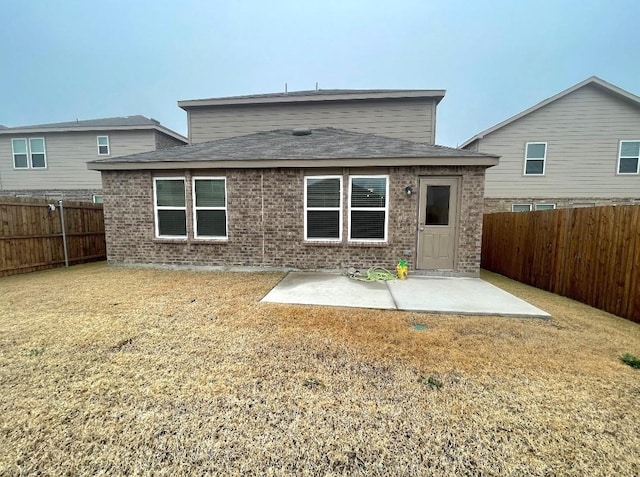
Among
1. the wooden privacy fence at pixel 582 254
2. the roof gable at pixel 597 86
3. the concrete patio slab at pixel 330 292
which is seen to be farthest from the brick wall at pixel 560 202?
the concrete patio slab at pixel 330 292

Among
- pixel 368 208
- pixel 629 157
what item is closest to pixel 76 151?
pixel 368 208

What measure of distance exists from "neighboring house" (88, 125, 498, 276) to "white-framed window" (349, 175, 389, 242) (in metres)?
0.02

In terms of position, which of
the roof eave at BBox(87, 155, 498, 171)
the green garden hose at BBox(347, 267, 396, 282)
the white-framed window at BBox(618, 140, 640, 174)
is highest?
the white-framed window at BBox(618, 140, 640, 174)

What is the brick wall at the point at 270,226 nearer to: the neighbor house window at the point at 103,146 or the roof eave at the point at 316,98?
the roof eave at the point at 316,98

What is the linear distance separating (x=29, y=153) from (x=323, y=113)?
15.6 meters

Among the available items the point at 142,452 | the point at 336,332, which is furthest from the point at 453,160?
the point at 142,452

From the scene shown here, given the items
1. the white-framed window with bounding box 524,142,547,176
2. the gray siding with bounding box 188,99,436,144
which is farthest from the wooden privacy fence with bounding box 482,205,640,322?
the white-framed window with bounding box 524,142,547,176

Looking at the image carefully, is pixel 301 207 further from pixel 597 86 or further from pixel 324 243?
pixel 597 86

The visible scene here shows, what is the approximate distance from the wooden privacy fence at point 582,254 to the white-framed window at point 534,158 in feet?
20.8

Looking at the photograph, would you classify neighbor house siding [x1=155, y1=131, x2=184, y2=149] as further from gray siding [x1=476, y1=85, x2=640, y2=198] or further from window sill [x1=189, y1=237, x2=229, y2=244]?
gray siding [x1=476, y1=85, x2=640, y2=198]

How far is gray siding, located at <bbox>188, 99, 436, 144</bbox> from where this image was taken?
10.1 m

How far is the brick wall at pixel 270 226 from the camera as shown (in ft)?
21.8

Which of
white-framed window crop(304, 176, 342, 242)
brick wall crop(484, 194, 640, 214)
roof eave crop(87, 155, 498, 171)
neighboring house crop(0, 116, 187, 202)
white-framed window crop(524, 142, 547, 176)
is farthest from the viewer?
neighboring house crop(0, 116, 187, 202)

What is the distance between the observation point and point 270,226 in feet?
23.6
